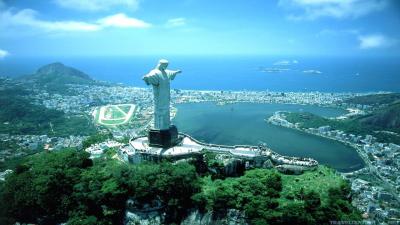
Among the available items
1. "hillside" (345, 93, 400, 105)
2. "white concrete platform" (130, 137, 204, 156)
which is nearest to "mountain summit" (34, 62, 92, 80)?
"hillside" (345, 93, 400, 105)

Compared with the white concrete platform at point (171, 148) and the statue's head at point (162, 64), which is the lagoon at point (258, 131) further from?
the statue's head at point (162, 64)

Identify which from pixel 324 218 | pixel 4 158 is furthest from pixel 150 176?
pixel 4 158

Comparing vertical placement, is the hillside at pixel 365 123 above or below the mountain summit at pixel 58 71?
below

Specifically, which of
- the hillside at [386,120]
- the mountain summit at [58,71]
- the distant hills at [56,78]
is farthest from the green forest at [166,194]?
the mountain summit at [58,71]

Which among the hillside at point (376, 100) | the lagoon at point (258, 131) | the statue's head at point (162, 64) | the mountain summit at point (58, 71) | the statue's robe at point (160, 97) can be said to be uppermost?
the mountain summit at point (58, 71)

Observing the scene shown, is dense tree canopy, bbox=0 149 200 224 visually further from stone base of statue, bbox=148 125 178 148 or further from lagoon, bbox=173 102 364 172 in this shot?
lagoon, bbox=173 102 364 172
